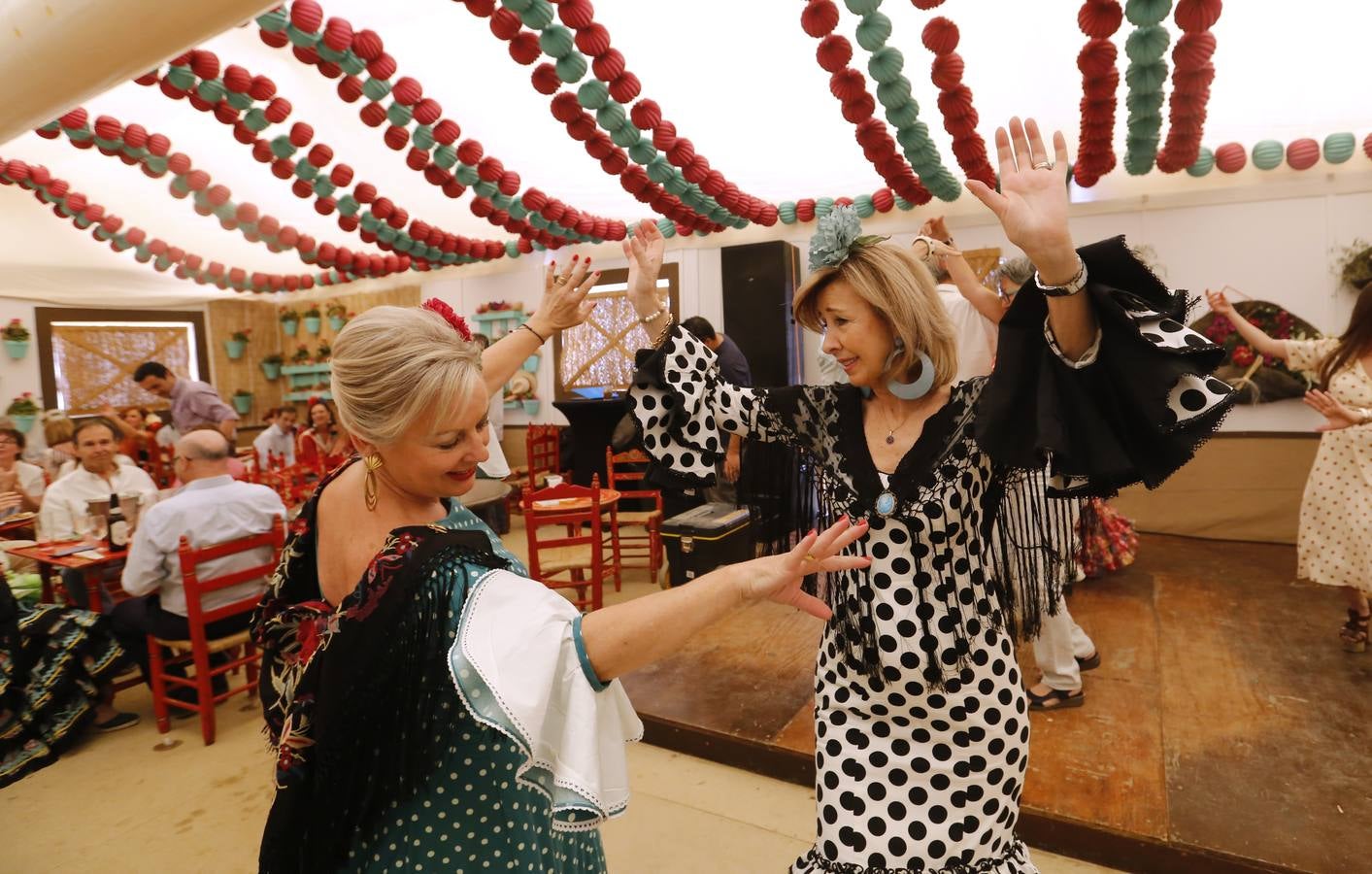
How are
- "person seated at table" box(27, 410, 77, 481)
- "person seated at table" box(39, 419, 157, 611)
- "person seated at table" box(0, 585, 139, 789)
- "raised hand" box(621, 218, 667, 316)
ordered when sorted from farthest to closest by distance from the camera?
"person seated at table" box(27, 410, 77, 481) < "person seated at table" box(39, 419, 157, 611) < "person seated at table" box(0, 585, 139, 789) < "raised hand" box(621, 218, 667, 316)

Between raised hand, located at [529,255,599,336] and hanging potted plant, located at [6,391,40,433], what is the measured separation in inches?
355

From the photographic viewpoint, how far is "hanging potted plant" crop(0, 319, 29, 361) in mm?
8266

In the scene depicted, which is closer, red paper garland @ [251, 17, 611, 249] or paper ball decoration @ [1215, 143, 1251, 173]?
red paper garland @ [251, 17, 611, 249]

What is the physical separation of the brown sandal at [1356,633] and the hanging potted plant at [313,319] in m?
10.6

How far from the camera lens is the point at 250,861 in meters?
2.65

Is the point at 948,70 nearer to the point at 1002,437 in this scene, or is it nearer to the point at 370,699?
the point at 1002,437

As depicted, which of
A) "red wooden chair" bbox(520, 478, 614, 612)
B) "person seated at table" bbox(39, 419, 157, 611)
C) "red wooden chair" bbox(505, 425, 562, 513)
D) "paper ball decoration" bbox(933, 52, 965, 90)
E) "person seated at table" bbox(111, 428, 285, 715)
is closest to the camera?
"person seated at table" bbox(111, 428, 285, 715)

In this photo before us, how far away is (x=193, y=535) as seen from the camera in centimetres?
344

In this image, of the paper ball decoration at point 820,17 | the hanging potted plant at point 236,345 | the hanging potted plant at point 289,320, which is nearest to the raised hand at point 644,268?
the paper ball decoration at point 820,17

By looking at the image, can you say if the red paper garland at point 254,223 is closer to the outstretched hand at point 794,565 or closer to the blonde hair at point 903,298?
the blonde hair at point 903,298

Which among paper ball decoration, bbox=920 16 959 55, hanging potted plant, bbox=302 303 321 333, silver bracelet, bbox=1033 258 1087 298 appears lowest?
silver bracelet, bbox=1033 258 1087 298

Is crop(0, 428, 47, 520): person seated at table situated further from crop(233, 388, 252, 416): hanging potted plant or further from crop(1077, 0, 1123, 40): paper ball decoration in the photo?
crop(1077, 0, 1123, 40): paper ball decoration

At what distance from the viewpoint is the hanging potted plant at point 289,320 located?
10.5 m

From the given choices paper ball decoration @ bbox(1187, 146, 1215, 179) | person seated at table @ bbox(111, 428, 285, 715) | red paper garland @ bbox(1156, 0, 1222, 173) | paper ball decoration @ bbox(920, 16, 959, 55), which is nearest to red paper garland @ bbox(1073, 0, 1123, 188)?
red paper garland @ bbox(1156, 0, 1222, 173)
